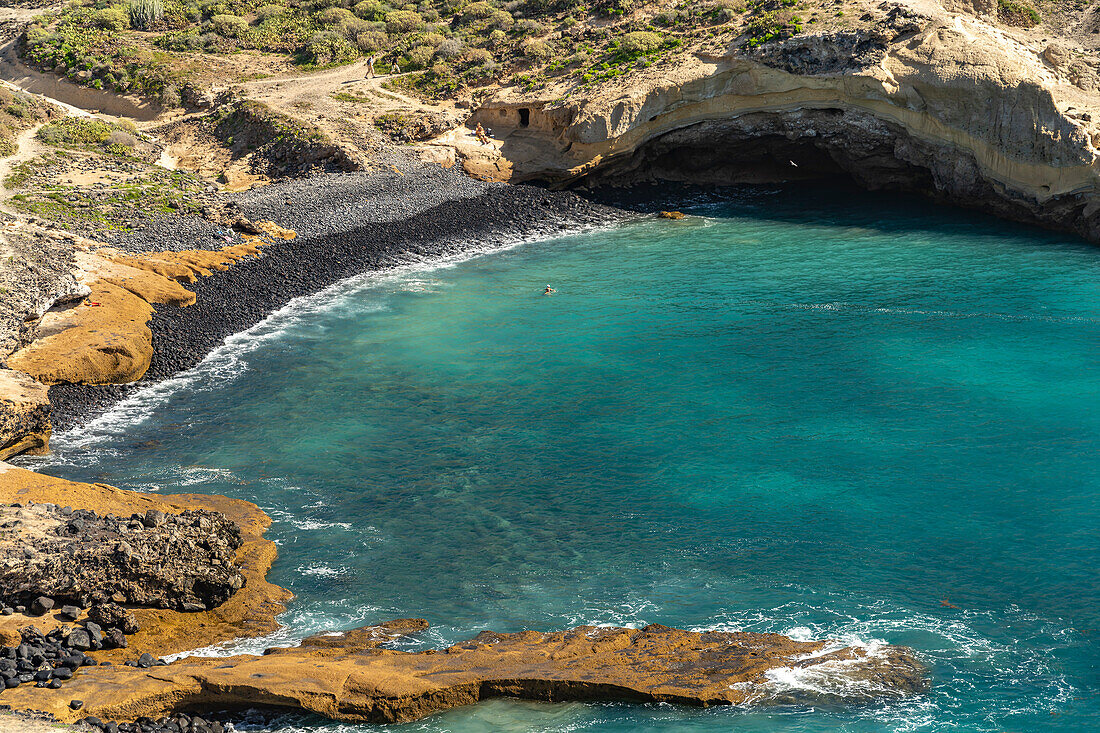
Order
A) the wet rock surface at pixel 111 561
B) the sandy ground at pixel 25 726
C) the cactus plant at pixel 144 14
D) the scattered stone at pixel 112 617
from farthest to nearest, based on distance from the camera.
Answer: the cactus plant at pixel 144 14 < the wet rock surface at pixel 111 561 < the scattered stone at pixel 112 617 < the sandy ground at pixel 25 726

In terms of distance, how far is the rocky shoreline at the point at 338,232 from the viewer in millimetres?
43125

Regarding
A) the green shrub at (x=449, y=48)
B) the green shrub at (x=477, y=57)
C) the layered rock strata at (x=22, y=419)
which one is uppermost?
the green shrub at (x=449, y=48)

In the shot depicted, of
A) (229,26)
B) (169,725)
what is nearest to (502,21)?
(229,26)

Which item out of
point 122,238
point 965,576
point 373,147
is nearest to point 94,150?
point 122,238

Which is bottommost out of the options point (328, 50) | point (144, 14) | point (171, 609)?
point (171, 609)

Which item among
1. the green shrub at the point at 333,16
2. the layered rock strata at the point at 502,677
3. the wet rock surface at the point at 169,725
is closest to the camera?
the wet rock surface at the point at 169,725

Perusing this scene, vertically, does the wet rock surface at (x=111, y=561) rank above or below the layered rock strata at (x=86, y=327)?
below

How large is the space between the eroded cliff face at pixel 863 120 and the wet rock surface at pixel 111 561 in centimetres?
4133

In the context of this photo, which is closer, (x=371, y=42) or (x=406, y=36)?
(x=371, y=42)

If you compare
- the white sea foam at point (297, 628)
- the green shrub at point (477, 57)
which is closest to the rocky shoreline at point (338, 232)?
the green shrub at point (477, 57)

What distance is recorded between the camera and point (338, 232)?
5384 cm

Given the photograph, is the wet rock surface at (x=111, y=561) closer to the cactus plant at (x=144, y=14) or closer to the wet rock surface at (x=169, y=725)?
the wet rock surface at (x=169, y=725)

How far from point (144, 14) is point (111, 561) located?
6970cm

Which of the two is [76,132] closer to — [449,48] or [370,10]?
[449,48]
